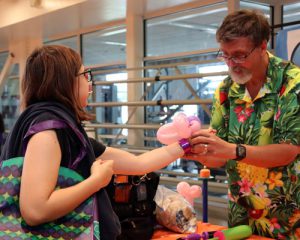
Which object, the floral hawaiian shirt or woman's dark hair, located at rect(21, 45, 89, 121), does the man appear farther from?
woman's dark hair, located at rect(21, 45, 89, 121)

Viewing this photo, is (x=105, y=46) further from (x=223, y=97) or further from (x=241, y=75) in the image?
(x=241, y=75)

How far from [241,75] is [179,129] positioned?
34 centimetres

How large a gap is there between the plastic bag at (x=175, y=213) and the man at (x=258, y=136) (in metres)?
0.21

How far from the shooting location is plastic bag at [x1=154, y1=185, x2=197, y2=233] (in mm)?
1831

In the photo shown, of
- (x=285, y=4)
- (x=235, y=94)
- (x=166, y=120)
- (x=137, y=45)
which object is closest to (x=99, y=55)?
(x=137, y=45)

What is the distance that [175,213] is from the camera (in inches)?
A: 72.2

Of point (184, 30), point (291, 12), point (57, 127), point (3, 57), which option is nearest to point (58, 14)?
point (184, 30)

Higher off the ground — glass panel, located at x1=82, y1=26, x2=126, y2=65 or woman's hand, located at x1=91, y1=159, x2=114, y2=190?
glass panel, located at x1=82, y1=26, x2=126, y2=65

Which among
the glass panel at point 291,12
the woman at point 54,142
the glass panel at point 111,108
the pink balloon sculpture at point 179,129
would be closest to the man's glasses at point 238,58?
the pink balloon sculpture at point 179,129

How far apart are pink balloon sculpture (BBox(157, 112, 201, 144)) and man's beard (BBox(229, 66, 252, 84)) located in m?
0.25

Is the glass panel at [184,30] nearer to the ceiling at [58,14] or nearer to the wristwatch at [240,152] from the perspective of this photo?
the ceiling at [58,14]

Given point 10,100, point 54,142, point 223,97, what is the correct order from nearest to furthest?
point 54,142
point 223,97
point 10,100

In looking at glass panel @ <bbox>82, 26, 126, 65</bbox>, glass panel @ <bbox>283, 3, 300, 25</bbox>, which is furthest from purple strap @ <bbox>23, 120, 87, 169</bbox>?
glass panel @ <bbox>82, 26, 126, 65</bbox>

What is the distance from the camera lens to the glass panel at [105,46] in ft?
17.0
